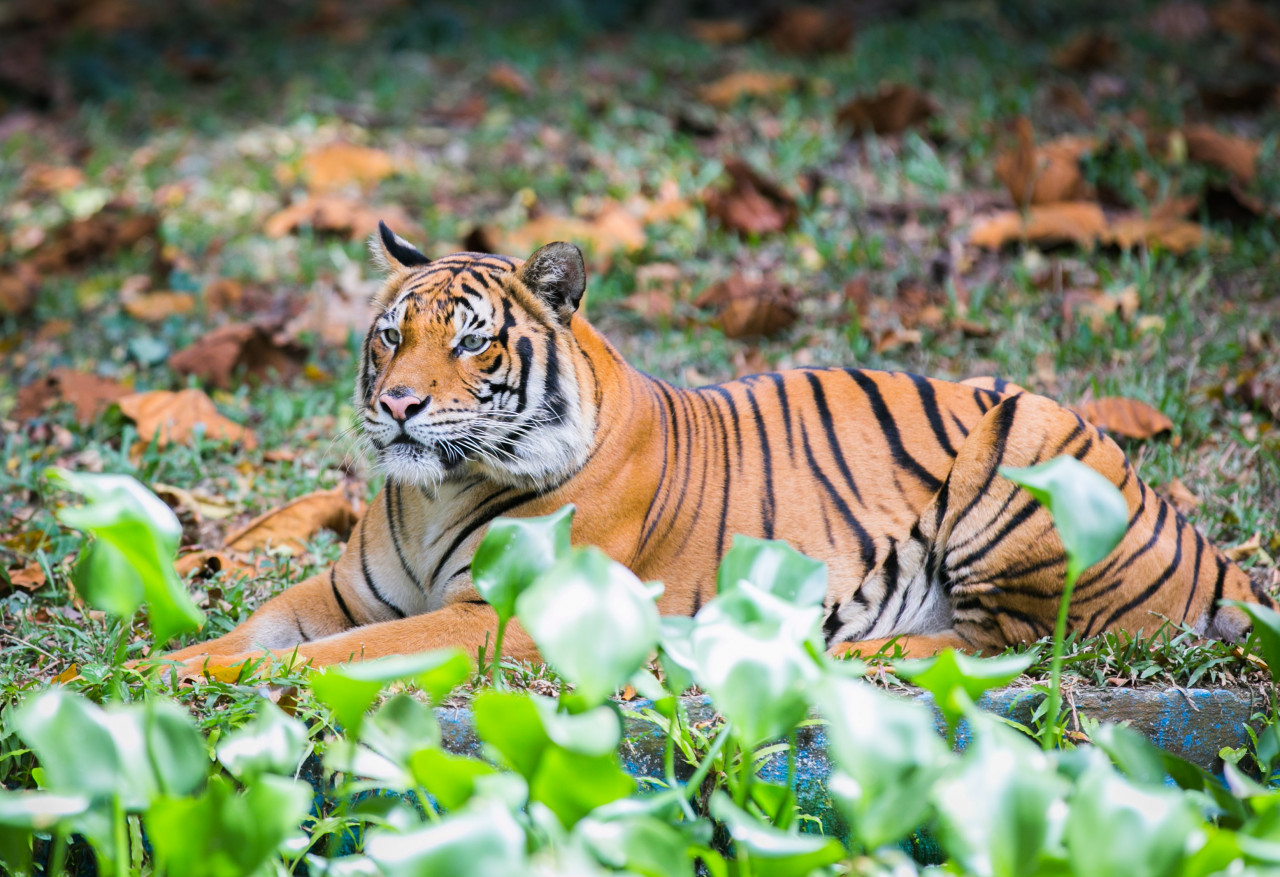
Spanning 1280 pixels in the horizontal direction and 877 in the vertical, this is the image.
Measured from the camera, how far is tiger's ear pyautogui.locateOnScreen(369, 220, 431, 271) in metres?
3.49

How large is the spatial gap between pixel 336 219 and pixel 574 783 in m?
4.93

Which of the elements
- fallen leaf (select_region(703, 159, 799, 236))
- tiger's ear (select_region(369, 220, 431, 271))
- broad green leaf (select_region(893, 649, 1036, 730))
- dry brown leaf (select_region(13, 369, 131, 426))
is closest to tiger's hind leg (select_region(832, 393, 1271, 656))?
broad green leaf (select_region(893, 649, 1036, 730))

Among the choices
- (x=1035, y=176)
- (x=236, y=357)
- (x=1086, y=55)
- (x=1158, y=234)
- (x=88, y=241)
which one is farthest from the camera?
(x=1086, y=55)

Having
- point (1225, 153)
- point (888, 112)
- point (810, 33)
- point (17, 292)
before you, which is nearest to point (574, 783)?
point (17, 292)

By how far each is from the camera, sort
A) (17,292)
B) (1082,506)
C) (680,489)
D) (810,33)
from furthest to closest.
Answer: (810,33), (17,292), (680,489), (1082,506)

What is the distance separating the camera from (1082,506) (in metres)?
2.03

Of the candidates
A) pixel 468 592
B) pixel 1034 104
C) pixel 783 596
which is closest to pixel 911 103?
pixel 1034 104

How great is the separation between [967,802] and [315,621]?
2.21m

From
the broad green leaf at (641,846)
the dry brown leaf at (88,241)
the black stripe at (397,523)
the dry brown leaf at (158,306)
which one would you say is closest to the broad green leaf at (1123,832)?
the broad green leaf at (641,846)

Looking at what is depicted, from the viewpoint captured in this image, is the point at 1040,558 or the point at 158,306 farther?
the point at 158,306

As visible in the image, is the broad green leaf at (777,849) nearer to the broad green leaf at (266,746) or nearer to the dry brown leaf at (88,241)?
the broad green leaf at (266,746)

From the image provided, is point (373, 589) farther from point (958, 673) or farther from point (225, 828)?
point (958, 673)

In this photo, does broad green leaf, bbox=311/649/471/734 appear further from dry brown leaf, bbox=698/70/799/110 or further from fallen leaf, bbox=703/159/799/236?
dry brown leaf, bbox=698/70/799/110

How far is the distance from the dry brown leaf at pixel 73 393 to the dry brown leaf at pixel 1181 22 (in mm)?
7230
